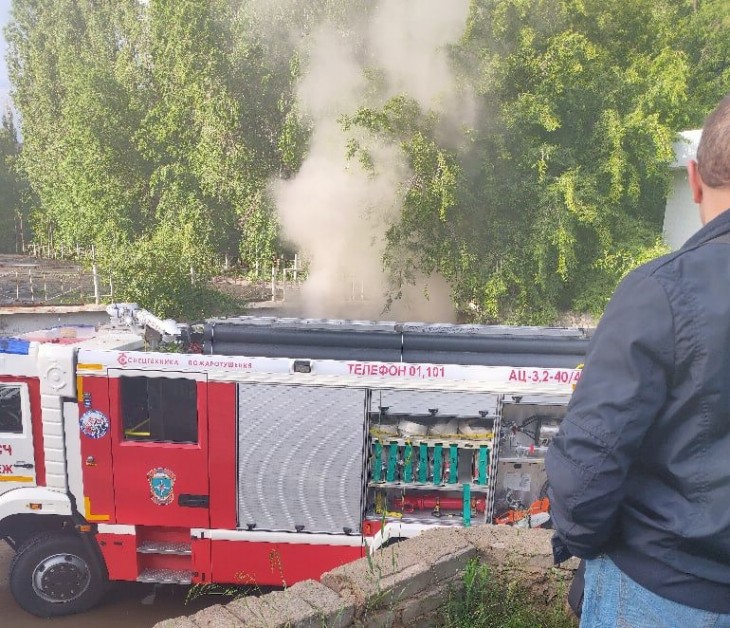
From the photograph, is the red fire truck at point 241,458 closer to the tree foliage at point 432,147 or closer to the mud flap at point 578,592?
the mud flap at point 578,592

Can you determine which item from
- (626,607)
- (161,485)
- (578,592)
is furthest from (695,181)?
(161,485)

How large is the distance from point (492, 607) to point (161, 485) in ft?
11.5

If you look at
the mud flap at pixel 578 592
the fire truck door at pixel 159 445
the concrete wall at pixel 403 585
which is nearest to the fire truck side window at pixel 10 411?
the fire truck door at pixel 159 445

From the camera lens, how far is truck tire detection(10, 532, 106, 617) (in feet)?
18.7

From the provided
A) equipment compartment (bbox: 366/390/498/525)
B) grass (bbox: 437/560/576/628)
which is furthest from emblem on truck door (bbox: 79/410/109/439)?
grass (bbox: 437/560/576/628)

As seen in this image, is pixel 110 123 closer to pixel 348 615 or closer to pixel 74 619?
pixel 74 619

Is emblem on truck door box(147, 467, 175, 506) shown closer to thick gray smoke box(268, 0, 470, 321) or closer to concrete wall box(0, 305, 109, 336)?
thick gray smoke box(268, 0, 470, 321)

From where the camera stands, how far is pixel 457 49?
42.9 ft

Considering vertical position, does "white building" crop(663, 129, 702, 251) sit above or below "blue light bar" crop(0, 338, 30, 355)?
above

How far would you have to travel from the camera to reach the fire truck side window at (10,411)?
5.55 metres

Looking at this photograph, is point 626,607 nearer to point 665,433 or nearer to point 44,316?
point 665,433

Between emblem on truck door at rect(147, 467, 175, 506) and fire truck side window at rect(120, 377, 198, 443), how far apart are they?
28 cm

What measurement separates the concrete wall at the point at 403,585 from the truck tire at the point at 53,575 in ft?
12.2

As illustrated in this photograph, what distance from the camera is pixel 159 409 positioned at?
5.54 m
